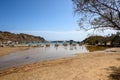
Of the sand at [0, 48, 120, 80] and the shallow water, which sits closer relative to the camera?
the sand at [0, 48, 120, 80]

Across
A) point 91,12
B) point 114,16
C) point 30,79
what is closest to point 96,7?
point 91,12

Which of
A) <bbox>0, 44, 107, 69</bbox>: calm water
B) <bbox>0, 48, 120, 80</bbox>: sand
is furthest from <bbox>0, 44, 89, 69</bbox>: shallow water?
<bbox>0, 48, 120, 80</bbox>: sand

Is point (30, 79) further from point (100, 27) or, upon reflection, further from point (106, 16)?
point (106, 16)

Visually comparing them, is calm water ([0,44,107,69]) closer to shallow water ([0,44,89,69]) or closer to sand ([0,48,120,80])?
shallow water ([0,44,89,69])

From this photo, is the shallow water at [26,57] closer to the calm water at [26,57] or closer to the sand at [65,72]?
the calm water at [26,57]

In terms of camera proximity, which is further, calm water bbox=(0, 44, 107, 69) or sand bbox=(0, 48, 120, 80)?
calm water bbox=(0, 44, 107, 69)

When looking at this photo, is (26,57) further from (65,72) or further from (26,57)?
(65,72)

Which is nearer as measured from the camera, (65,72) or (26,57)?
(65,72)

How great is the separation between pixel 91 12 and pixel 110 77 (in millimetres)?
3915

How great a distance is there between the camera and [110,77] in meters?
9.85

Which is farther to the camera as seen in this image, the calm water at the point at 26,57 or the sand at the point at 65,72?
the calm water at the point at 26,57

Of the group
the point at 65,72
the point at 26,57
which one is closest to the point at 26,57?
the point at 26,57

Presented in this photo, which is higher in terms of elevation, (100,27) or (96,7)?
(96,7)

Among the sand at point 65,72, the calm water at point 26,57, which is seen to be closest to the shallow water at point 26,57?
the calm water at point 26,57
